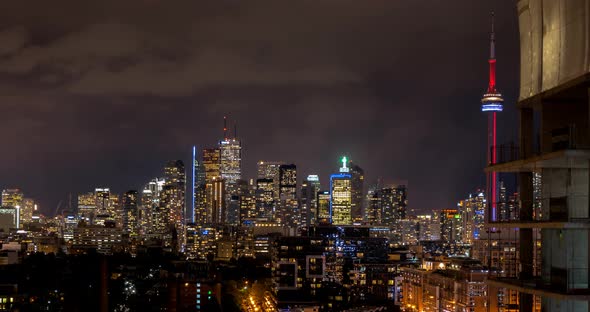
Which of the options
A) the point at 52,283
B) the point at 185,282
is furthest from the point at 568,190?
the point at 52,283

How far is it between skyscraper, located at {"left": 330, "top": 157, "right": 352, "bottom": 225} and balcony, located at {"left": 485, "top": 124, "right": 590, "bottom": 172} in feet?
361

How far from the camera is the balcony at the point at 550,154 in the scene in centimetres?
672

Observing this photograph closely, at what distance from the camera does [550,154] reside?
6.82 meters

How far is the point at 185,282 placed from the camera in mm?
53656

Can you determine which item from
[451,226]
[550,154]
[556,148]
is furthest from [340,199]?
[550,154]

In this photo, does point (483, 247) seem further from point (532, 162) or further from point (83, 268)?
point (532, 162)

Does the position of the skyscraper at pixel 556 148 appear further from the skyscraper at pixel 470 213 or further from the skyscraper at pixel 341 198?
the skyscraper at pixel 341 198

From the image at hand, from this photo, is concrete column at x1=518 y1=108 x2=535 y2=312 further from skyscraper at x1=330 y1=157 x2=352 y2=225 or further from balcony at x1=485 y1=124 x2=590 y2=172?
skyscraper at x1=330 y1=157 x2=352 y2=225

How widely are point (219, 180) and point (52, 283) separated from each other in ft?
276

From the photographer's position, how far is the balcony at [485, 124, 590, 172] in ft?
22.1

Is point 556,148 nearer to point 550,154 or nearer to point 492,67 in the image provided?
point 550,154

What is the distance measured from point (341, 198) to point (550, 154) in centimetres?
11451

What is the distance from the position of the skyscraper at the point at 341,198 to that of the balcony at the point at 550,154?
110164 mm

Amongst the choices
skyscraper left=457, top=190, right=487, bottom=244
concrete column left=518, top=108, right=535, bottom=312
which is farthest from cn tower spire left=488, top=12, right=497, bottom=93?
concrete column left=518, top=108, right=535, bottom=312
